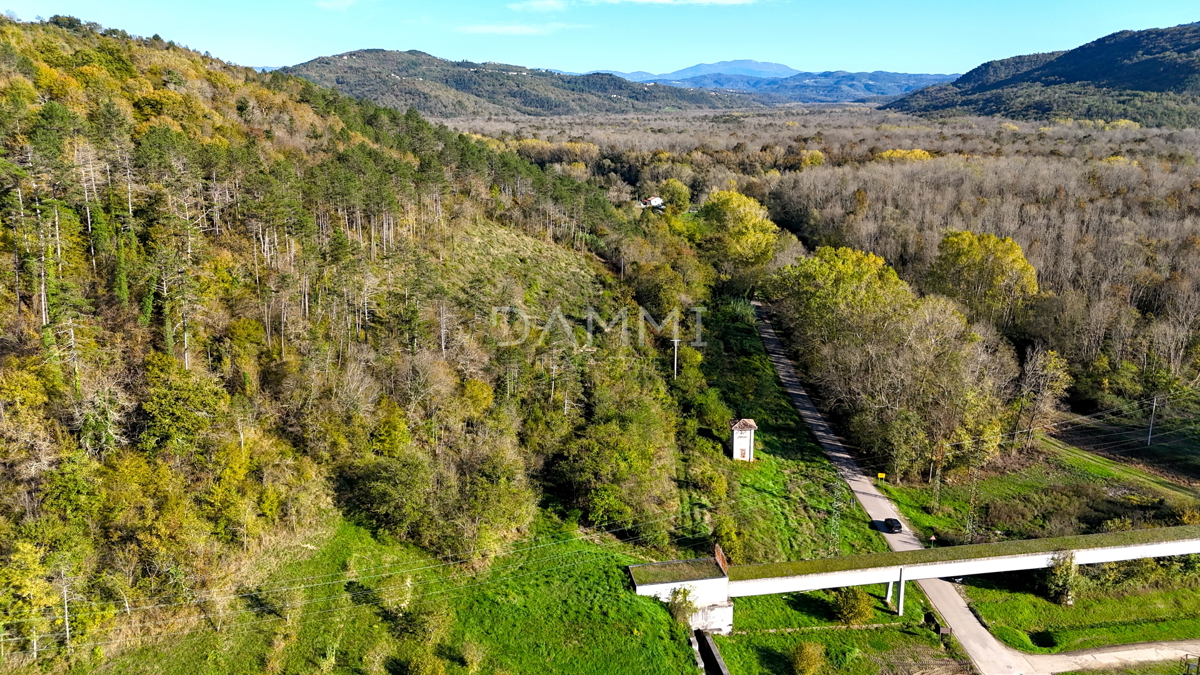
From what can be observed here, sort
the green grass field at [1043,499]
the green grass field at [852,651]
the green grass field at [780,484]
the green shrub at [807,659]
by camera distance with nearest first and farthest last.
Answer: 1. the green shrub at [807,659]
2. the green grass field at [852,651]
3. the green grass field at [780,484]
4. the green grass field at [1043,499]

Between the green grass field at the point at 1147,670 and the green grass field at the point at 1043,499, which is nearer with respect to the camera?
the green grass field at the point at 1147,670

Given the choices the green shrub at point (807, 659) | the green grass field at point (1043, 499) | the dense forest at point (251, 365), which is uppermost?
the dense forest at point (251, 365)

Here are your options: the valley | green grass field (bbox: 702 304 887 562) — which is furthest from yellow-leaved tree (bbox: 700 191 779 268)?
green grass field (bbox: 702 304 887 562)

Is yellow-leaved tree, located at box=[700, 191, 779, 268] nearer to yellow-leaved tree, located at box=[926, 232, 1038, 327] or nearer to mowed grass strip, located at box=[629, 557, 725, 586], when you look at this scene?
yellow-leaved tree, located at box=[926, 232, 1038, 327]

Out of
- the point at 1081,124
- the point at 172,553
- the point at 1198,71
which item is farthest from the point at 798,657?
the point at 1198,71

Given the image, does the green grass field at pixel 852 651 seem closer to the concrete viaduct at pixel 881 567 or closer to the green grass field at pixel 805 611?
the green grass field at pixel 805 611

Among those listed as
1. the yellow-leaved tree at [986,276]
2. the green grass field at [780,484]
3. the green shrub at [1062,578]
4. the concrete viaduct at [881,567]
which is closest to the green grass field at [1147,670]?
the green shrub at [1062,578]
